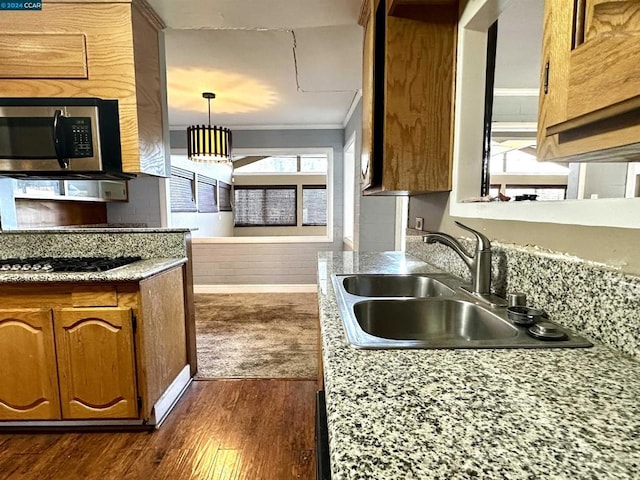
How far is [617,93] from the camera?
0.47 m

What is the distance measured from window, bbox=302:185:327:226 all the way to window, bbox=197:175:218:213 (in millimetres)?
2522

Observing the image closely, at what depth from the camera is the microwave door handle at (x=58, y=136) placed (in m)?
1.83

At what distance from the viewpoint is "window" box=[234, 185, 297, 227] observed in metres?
9.17

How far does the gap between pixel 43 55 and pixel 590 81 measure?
2468 millimetres

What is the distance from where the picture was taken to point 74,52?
6.22 feet

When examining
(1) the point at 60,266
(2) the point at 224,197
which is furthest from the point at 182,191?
(1) the point at 60,266

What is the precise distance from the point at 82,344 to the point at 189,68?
242cm

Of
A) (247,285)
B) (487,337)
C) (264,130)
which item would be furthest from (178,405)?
(264,130)

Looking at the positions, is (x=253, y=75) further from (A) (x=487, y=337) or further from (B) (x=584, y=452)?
(B) (x=584, y=452)

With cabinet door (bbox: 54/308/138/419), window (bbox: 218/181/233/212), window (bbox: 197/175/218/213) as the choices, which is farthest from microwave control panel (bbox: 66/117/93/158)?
window (bbox: 218/181/233/212)

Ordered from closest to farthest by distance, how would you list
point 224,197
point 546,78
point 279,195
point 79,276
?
point 546,78, point 79,276, point 224,197, point 279,195

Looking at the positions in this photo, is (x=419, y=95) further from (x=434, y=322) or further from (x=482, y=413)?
(x=482, y=413)

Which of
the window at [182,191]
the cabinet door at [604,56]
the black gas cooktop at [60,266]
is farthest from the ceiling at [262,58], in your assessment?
the cabinet door at [604,56]

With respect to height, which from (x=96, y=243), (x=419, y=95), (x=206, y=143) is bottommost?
(x=96, y=243)
